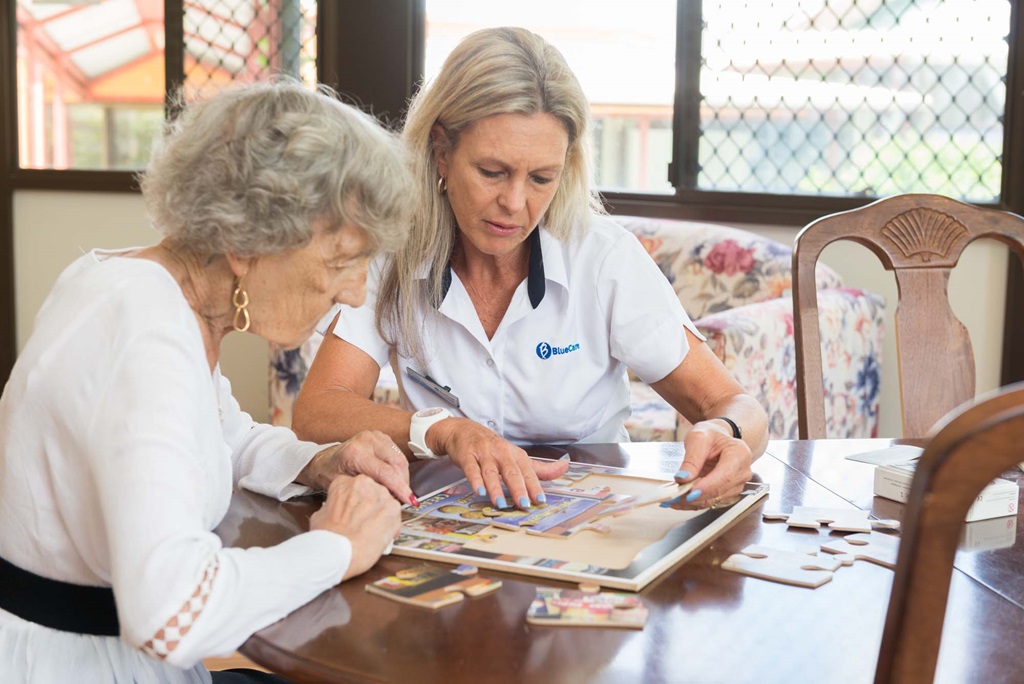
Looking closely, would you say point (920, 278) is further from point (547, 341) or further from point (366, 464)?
point (366, 464)

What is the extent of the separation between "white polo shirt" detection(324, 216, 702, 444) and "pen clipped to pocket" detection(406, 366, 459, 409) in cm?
1

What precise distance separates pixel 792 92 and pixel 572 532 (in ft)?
10.7

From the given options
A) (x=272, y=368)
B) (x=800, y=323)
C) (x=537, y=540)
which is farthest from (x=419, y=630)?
(x=272, y=368)

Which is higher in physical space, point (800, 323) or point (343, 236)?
point (343, 236)

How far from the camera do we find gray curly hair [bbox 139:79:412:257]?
3.84ft

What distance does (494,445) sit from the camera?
4.84 feet

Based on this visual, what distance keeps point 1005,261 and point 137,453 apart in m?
3.45

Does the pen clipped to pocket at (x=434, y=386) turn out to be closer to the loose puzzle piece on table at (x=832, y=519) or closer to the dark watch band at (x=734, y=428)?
the dark watch band at (x=734, y=428)

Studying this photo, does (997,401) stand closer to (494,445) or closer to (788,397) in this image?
(494,445)

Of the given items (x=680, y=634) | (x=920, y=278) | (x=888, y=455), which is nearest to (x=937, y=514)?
(x=680, y=634)

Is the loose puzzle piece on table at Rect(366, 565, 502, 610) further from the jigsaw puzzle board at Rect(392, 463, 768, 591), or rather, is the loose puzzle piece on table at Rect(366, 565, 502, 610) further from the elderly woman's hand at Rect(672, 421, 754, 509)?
the elderly woman's hand at Rect(672, 421, 754, 509)

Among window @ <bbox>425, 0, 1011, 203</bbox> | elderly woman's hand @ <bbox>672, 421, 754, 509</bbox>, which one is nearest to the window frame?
window @ <bbox>425, 0, 1011, 203</bbox>

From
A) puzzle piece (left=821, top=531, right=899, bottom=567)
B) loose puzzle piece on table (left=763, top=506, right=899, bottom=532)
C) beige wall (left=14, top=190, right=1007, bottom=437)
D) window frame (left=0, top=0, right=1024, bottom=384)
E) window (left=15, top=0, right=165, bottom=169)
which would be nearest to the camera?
puzzle piece (left=821, top=531, right=899, bottom=567)

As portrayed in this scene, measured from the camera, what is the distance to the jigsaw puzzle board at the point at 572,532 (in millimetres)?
1188
